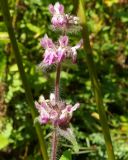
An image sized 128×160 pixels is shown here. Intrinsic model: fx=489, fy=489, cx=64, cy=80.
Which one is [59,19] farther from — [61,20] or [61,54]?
[61,54]

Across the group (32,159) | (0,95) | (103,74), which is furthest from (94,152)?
(103,74)

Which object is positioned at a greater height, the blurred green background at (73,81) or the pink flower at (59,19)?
the pink flower at (59,19)

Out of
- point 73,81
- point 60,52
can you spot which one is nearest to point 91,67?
point 60,52

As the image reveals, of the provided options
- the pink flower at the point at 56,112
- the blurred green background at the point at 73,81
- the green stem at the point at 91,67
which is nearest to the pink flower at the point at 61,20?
the green stem at the point at 91,67

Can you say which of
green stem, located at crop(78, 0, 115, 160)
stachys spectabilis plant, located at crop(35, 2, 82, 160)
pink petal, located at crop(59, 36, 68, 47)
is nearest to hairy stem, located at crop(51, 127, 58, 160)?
stachys spectabilis plant, located at crop(35, 2, 82, 160)

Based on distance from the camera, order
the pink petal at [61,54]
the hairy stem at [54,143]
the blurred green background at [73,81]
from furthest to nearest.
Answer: the blurred green background at [73,81] → the hairy stem at [54,143] → the pink petal at [61,54]

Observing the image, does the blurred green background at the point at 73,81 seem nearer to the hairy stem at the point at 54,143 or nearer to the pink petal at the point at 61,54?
the hairy stem at the point at 54,143

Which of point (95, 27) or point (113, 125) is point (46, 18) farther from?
point (113, 125)
